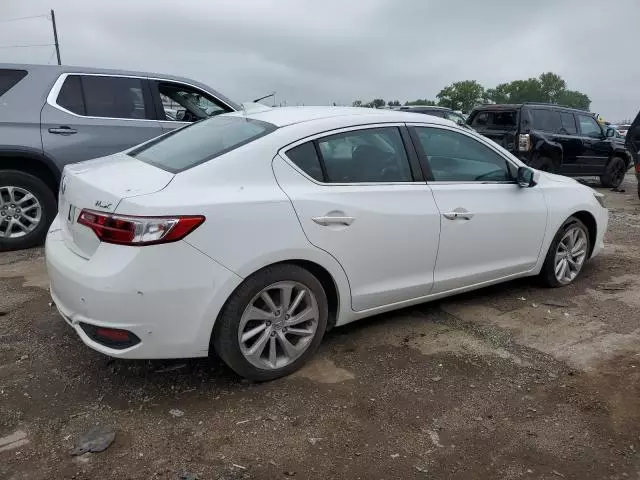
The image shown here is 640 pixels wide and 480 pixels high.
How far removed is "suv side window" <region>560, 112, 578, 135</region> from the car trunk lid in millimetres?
10131

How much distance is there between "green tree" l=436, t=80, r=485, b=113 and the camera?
291 feet

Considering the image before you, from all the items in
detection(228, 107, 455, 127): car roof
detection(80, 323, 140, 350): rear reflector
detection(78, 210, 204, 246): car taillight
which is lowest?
detection(80, 323, 140, 350): rear reflector

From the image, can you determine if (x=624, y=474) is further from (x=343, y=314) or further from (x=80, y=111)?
(x=80, y=111)

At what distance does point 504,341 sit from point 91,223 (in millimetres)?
2742

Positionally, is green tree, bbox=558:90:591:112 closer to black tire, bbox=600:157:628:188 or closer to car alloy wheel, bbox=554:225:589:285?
black tire, bbox=600:157:628:188

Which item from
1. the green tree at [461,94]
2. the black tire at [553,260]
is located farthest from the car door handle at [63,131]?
the green tree at [461,94]

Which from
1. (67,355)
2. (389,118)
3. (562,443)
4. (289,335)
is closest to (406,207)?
(389,118)

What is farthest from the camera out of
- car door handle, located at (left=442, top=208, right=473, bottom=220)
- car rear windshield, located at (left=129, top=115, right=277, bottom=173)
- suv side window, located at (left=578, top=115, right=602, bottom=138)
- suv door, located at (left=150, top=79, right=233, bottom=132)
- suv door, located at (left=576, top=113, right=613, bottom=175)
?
suv side window, located at (left=578, top=115, right=602, bottom=138)

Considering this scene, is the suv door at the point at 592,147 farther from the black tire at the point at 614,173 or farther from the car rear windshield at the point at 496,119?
the car rear windshield at the point at 496,119

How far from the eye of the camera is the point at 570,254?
4.88 metres

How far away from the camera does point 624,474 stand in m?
2.49

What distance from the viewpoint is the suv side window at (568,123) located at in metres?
11.2

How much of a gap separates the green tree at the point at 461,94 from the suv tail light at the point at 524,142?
7975 centimetres

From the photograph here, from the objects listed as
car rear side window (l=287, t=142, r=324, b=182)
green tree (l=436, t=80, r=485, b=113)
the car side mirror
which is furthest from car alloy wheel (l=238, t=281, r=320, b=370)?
green tree (l=436, t=80, r=485, b=113)
